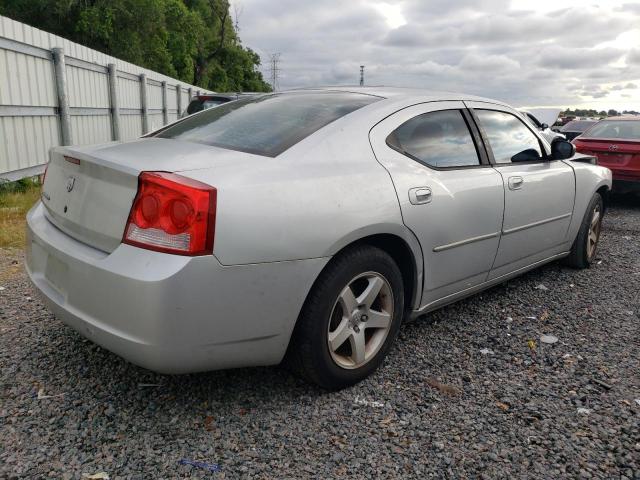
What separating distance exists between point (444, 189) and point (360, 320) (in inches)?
35.3

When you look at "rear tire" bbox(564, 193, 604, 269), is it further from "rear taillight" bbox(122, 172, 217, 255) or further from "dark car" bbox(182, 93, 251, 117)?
"dark car" bbox(182, 93, 251, 117)

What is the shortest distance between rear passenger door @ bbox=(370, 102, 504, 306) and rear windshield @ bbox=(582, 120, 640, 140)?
6579 millimetres

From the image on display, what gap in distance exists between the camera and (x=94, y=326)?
2297 millimetres

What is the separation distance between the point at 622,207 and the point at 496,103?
633 centimetres

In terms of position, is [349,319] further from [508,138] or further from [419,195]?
[508,138]

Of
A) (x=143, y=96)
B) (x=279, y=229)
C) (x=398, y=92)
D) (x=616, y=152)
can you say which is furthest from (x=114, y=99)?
(x=279, y=229)

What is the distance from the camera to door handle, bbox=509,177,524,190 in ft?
11.9

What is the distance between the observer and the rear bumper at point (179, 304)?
6.93 ft

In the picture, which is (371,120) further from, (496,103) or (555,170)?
(555,170)

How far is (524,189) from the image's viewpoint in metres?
3.75

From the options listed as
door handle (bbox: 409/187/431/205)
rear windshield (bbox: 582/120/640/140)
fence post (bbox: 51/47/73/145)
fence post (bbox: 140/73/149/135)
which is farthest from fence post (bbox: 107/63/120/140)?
door handle (bbox: 409/187/431/205)

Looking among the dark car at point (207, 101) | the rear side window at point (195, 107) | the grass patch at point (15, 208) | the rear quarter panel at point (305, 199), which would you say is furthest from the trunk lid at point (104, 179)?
the rear side window at point (195, 107)

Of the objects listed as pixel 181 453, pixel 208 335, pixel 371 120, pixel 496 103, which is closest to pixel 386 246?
pixel 371 120

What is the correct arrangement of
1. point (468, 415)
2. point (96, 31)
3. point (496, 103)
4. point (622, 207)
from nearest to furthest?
point (468, 415)
point (496, 103)
point (622, 207)
point (96, 31)
